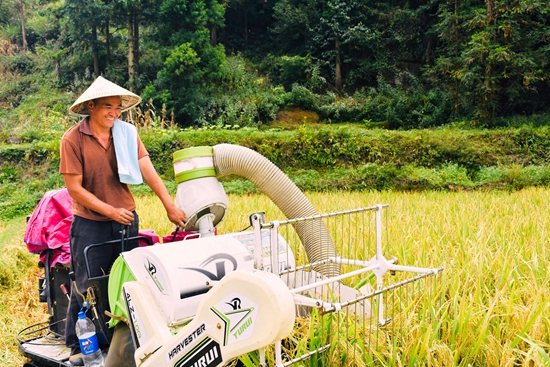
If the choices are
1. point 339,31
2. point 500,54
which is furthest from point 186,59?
point 500,54

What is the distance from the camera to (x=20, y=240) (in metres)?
6.50

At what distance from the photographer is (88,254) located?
270 cm

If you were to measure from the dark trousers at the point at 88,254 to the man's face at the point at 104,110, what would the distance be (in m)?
0.57

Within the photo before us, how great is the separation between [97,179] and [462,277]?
231cm

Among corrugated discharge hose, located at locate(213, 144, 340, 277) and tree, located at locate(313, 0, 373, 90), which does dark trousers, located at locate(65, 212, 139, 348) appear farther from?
tree, located at locate(313, 0, 373, 90)

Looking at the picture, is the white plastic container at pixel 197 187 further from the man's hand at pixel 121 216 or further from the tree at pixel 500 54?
the tree at pixel 500 54

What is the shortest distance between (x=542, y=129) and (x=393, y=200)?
6.64 m

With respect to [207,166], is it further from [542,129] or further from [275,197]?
[542,129]

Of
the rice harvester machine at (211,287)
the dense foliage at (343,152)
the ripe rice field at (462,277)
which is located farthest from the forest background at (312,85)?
the rice harvester machine at (211,287)

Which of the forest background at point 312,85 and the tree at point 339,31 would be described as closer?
the forest background at point 312,85

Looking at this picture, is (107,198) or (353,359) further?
(107,198)

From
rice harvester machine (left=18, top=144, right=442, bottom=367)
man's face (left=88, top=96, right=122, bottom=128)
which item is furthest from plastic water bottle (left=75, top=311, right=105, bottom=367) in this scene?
man's face (left=88, top=96, right=122, bottom=128)

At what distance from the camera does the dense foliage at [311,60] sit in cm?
1402

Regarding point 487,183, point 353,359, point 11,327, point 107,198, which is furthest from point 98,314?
point 487,183
